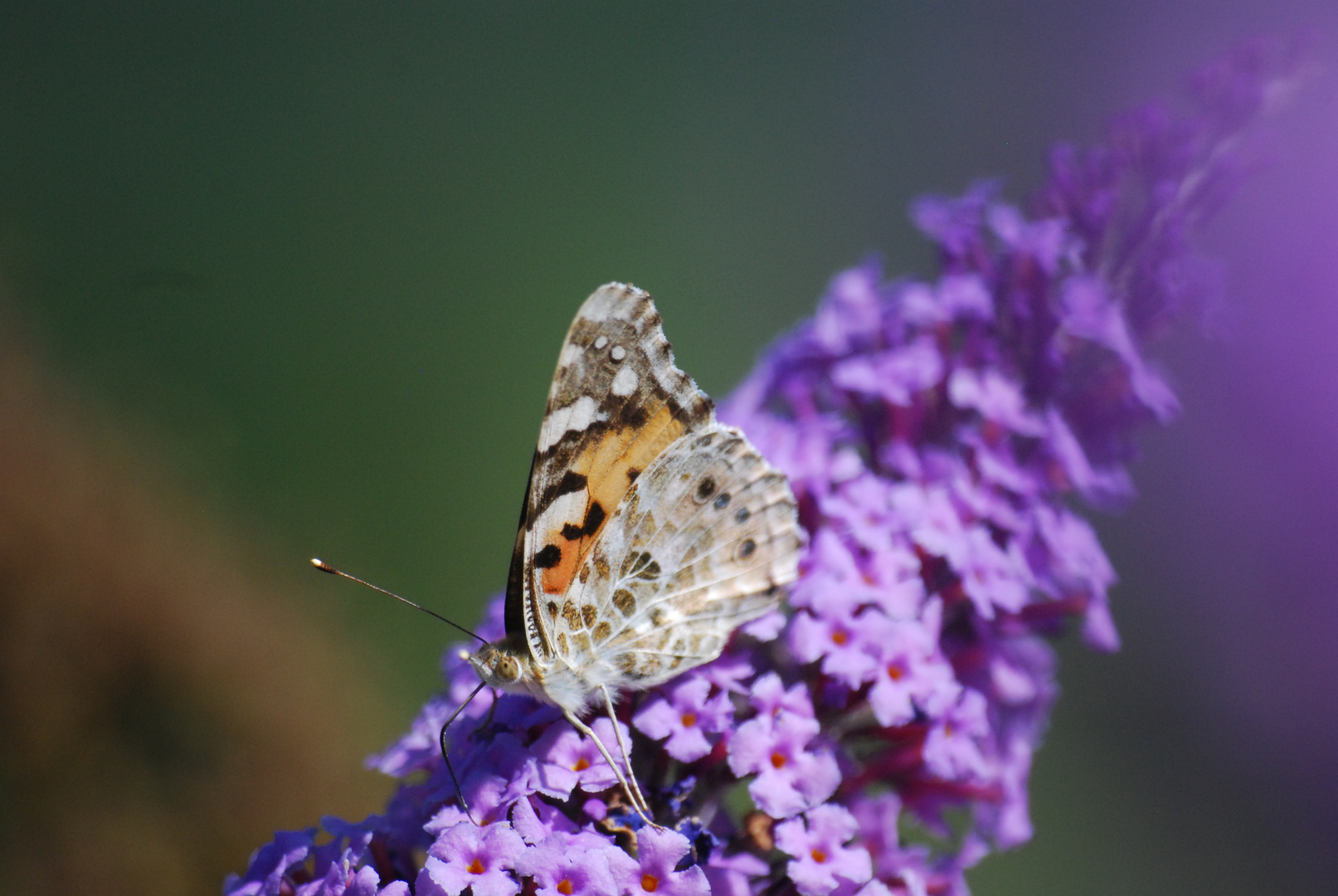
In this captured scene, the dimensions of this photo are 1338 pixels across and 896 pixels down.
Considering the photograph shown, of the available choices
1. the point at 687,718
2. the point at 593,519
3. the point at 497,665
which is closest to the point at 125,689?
the point at 497,665

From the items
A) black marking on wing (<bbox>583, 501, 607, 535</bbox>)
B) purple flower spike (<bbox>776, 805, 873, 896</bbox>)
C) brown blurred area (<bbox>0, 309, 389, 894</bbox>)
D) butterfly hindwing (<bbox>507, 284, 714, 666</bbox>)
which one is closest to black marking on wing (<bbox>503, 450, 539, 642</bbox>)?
butterfly hindwing (<bbox>507, 284, 714, 666</bbox>)

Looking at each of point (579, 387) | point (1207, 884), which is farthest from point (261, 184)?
point (1207, 884)

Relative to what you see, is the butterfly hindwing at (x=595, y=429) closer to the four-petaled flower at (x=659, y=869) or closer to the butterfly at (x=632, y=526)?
the butterfly at (x=632, y=526)

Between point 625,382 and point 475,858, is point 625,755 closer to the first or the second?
point 475,858

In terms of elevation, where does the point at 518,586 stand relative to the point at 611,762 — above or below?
above

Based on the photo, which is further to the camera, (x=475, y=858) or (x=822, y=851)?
(x=822, y=851)

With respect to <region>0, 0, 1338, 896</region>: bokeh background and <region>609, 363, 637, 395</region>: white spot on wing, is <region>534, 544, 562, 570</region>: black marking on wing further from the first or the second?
<region>0, 0, 1338, 896</region>: bokeh background

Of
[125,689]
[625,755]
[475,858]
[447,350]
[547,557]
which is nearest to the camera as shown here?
[475,858]
